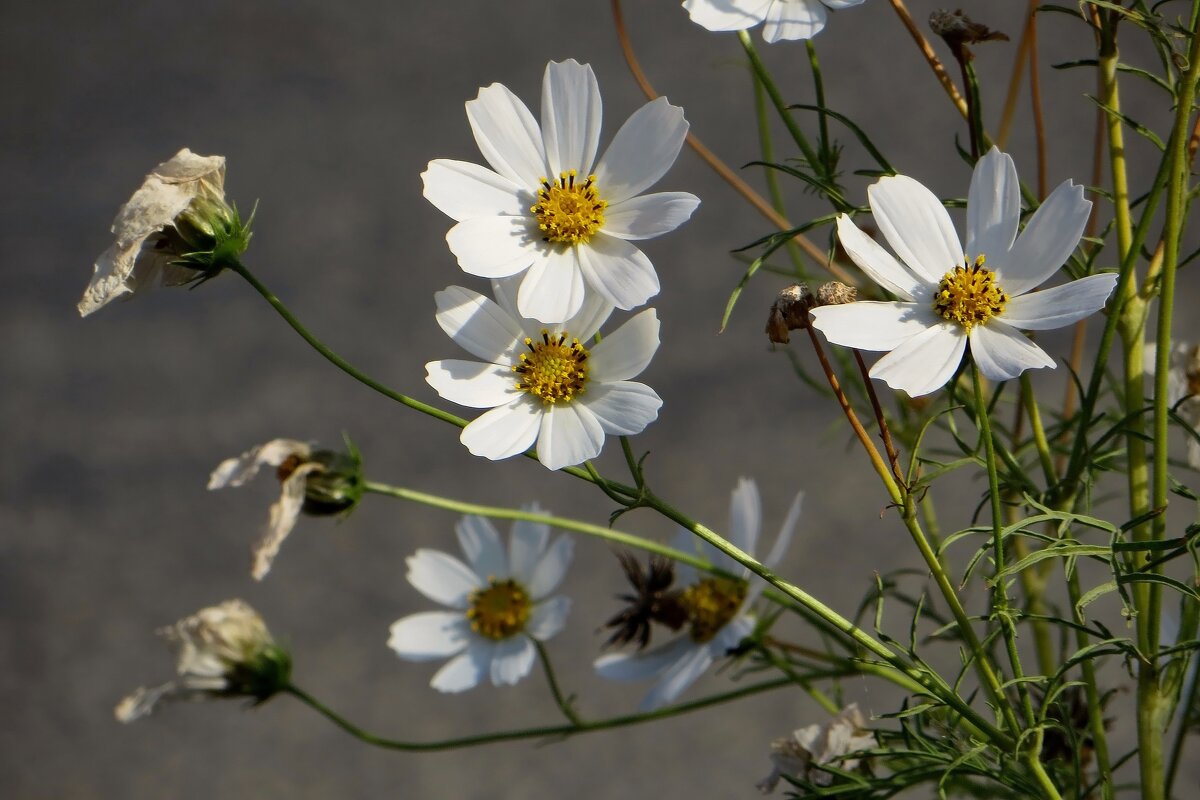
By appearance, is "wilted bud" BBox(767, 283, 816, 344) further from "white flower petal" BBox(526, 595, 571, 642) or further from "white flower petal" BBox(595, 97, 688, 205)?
"white flower petal" BBox(526, 595, 571, 642)

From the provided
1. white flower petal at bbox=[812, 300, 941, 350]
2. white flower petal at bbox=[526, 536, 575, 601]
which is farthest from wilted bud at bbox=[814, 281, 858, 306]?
white flower petal at bbox=[526, 536, 575, 601]

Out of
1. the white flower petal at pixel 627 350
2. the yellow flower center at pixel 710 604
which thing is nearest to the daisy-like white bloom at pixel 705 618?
the yellow flower center at pixel 710 604

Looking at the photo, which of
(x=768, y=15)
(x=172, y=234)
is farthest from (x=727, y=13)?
(x=172, y=234)

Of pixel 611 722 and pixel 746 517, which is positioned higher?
pixel 746 517

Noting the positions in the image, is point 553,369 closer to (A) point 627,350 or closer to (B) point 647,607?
(A) point 627,350

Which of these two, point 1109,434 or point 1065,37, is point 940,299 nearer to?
point 1109,434

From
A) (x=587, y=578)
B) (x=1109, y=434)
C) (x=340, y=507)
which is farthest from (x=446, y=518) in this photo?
(x=1109, y=434)
